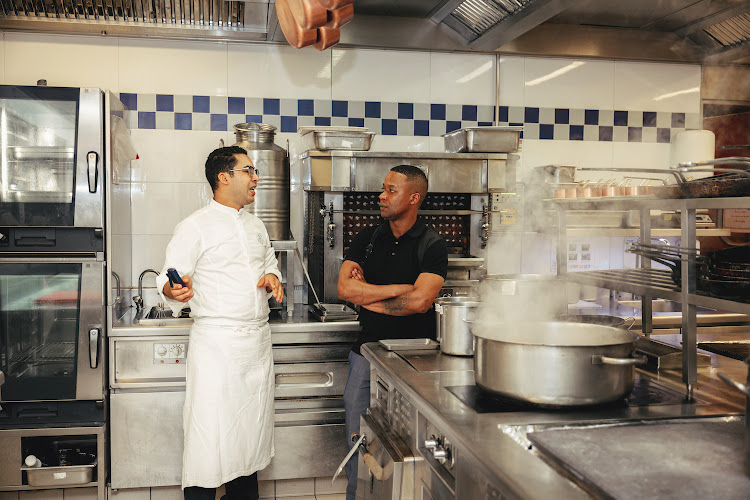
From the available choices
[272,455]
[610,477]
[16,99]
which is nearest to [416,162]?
[272,455]

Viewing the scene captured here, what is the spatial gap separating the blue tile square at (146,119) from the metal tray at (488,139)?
1.85 m

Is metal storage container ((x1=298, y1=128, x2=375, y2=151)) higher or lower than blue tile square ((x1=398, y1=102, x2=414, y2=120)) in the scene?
lower

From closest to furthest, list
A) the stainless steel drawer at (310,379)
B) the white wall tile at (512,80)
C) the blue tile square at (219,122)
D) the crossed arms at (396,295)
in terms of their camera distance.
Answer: the crossed arms at (396,295) < the stainless steel drawer at (310,379) < the blue tile square at (219,122) < the white wall tile at (512,80)

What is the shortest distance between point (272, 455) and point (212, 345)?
0.67 metres

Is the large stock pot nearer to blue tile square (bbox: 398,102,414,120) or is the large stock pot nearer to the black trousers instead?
the black trousers

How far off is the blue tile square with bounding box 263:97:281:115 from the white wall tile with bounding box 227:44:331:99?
1.3 inches

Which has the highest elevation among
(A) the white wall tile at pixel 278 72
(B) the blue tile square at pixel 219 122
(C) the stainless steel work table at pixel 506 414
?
(A) the white wall tile at pixel 278 72

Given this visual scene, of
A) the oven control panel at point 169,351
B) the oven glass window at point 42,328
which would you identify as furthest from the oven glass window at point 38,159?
the oven control panel at point 169,351

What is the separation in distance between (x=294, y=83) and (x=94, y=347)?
1.96 m

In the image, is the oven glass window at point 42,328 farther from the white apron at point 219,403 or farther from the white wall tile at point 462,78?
the white wall tile at point 462,78

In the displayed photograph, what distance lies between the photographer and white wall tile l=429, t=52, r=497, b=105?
14.4 ft

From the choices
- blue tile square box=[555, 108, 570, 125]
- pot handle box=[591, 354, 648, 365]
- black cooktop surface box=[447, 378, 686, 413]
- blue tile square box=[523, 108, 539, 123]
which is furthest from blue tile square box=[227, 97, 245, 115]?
pot handle box=[591, 354, 648, 365]

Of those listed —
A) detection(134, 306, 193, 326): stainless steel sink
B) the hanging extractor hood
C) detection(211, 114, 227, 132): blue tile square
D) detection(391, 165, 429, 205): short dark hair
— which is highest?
A: the hanging extractor hood

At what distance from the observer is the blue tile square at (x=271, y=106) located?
13.6ft
